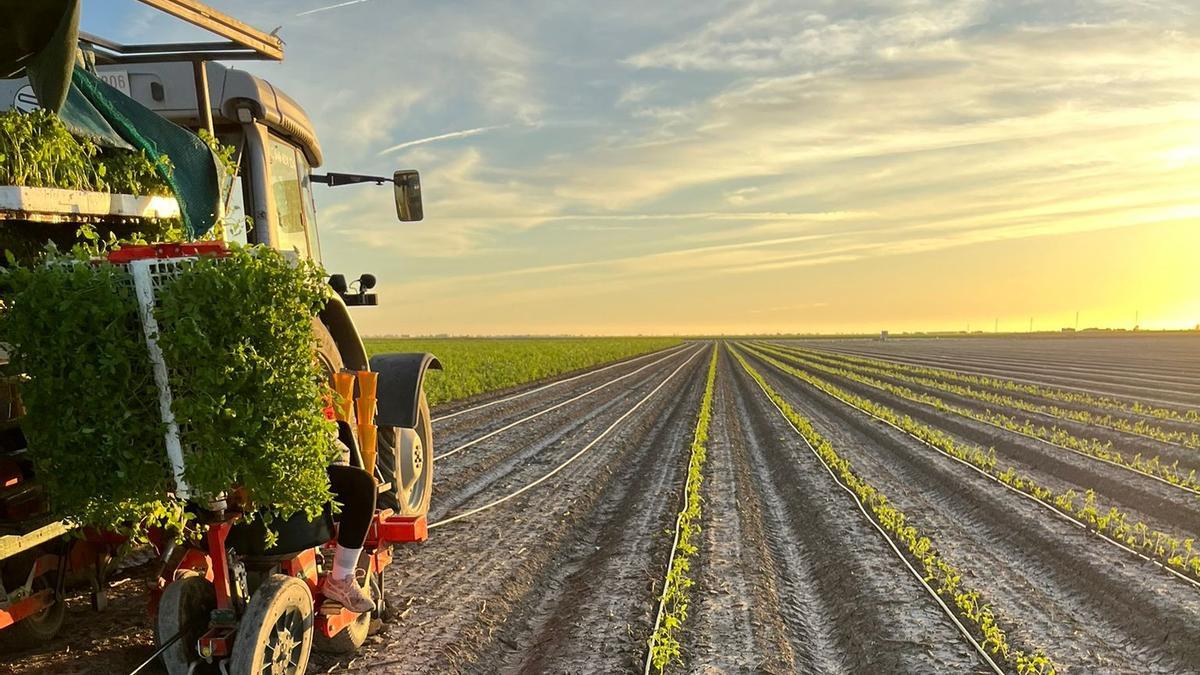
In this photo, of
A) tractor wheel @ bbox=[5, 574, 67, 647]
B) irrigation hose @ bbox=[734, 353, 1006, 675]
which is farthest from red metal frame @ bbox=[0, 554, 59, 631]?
irrigation hose @ bbox=[734, 353, 1006, 675]

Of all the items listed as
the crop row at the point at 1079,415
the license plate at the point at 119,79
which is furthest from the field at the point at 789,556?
the license plate at the point at 119,79

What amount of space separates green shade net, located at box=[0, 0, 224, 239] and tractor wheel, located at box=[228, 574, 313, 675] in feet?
6.03

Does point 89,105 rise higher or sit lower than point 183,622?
higher

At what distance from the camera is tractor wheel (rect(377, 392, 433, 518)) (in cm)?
535

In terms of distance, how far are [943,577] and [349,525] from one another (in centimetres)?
567

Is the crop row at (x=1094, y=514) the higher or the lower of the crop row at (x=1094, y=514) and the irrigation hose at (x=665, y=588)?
the lower

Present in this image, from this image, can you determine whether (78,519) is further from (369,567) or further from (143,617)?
(143,617)

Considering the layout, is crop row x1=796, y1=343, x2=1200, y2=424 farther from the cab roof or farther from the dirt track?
the cab roof

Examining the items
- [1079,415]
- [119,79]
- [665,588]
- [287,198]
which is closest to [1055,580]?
[665,588]

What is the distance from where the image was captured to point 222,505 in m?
3.13

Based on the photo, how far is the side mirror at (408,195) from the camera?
5.79 metres

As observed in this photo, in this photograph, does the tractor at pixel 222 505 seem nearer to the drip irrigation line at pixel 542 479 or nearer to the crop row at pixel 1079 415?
the drip irrigation line at pixel 542 479

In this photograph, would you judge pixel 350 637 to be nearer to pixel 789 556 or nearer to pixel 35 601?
pixel 35 601

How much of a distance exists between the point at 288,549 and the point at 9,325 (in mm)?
1564
